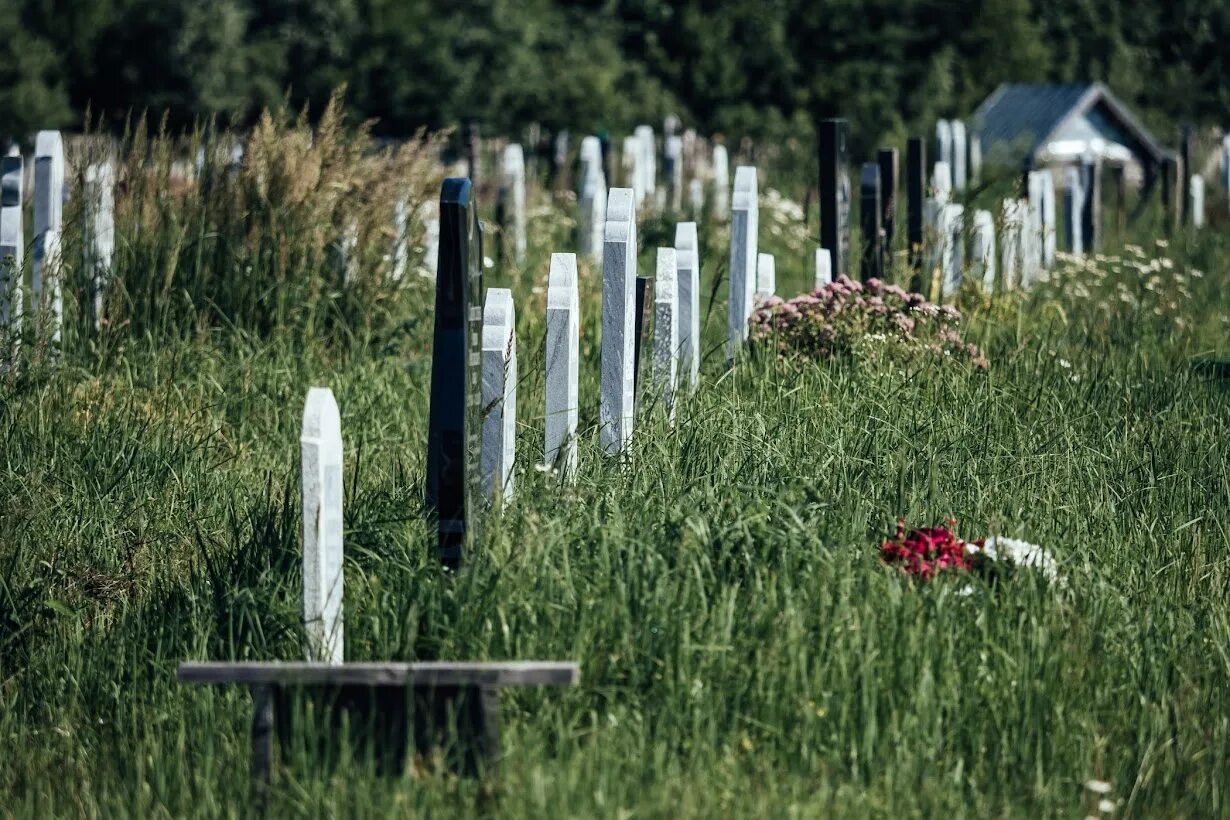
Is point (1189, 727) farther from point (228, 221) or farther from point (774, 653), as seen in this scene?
point (228, 221)

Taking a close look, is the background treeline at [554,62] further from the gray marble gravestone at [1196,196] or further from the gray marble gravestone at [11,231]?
the gray marble gravestone at [11,231]

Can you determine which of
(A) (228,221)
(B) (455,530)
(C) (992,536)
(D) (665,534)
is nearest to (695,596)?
(D) (665,534)

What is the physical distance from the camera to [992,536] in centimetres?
441

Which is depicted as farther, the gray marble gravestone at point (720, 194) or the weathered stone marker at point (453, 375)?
the gray marble gravestone at point (720, 194)

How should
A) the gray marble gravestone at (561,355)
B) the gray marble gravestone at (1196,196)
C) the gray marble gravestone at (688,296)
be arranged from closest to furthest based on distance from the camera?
1. the gray marble gravestone at (561,355)
2. the gray marble gravestone at (688,296)
3. the gray marble gravestone at (1196,196)

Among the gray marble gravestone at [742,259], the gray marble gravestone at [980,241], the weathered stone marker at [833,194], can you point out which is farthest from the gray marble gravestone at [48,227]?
the gray marble gravestone at [980,241]

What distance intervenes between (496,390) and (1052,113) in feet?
113

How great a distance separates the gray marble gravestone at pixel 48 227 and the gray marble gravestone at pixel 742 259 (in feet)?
9.46

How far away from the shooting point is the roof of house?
3678cm

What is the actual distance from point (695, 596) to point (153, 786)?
1302 millimetres

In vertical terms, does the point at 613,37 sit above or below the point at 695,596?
above

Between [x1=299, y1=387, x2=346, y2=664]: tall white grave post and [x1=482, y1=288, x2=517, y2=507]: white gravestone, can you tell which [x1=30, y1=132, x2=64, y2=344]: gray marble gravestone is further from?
[x1=299, y1=387, x2=346, y2=664]: tall white grave post

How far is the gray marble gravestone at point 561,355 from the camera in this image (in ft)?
16.5

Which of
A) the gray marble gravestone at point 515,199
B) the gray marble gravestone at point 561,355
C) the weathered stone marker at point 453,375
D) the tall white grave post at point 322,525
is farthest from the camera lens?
the gray marble gravestone at point 515,199
